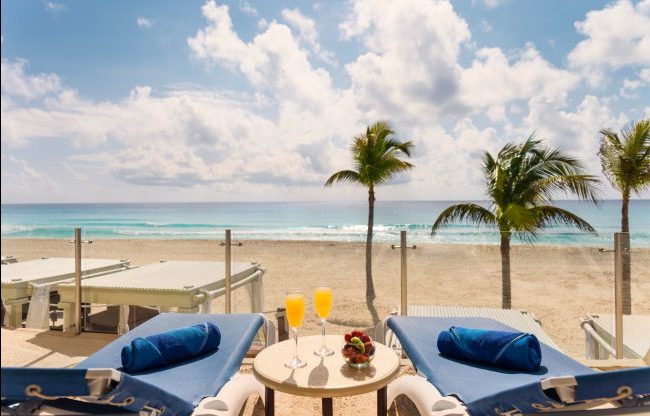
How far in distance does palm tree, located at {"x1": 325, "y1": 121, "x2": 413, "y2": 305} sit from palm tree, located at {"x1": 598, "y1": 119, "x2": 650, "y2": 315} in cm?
496

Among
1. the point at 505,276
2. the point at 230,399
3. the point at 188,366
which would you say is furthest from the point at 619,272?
the point at 188,366

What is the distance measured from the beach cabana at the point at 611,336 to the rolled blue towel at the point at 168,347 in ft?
11.0

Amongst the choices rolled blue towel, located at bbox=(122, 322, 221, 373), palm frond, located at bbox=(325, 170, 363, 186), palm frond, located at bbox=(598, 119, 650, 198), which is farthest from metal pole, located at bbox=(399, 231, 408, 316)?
palm frond, located at bbox=(598, 119, 650, 198)

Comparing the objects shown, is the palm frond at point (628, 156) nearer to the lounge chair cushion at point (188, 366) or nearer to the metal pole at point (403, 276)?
the metal pole at point (403, 276)


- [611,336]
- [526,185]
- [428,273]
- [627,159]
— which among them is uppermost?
[627,159]

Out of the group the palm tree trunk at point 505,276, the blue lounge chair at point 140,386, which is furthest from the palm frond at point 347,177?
the blue lounge chair at point 140,386

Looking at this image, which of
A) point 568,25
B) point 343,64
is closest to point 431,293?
point 343,64

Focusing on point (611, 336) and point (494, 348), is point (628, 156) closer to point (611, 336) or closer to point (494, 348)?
point (611, 336)

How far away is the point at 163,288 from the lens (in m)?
4.15

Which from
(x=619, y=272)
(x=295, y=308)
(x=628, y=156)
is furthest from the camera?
(x=628, y=156)

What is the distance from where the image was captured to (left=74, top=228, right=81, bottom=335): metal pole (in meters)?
4.45

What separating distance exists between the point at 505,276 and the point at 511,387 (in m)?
3.33

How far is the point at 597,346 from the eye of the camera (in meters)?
3.79

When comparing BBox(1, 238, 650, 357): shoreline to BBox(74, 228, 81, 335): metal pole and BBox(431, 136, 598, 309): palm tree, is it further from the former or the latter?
BBox(431, 136, 598, 309): palm tree
